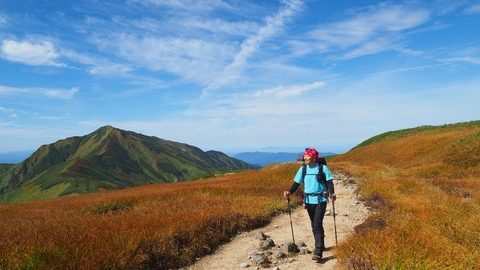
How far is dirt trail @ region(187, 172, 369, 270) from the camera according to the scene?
1095 cm

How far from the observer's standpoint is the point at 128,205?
23.4 m

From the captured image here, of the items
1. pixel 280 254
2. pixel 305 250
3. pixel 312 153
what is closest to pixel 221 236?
pixel 280 254

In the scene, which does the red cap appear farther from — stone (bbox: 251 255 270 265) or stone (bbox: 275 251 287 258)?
stone (bbox: 251 255 270 265)

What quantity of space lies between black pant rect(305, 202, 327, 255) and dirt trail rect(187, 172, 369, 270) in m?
0.37

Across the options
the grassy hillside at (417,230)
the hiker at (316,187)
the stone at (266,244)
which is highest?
the hiker at (316,187)

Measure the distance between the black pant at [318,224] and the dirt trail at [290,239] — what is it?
1.21 ft

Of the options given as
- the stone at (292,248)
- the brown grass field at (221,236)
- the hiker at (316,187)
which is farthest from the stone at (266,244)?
the hiker at (316,187)

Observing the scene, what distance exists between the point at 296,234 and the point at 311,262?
419 cm

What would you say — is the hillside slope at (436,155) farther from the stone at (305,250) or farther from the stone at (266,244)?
the stone at (305,250)

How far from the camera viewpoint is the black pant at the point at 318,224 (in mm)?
10900

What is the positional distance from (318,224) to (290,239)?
9.61ft

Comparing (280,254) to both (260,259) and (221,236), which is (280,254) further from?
(221,236)

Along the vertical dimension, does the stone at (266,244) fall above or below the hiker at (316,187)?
below

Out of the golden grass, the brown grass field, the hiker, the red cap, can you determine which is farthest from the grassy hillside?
the golden grass
